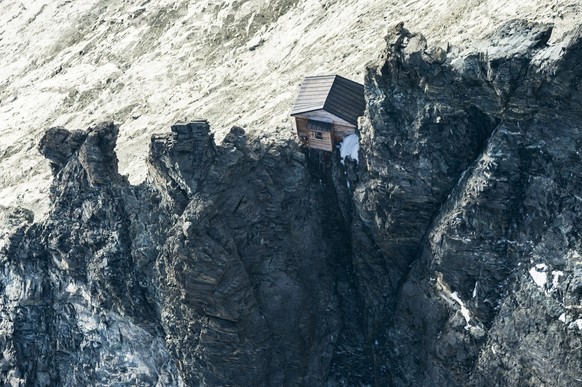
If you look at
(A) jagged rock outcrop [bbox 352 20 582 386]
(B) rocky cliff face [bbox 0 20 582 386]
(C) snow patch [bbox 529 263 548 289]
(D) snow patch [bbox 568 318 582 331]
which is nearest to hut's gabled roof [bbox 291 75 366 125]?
(A) jagged rock outcrop [bbox 352 20 582 386]

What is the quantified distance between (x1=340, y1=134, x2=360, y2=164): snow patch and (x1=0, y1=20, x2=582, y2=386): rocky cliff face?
1.95ft

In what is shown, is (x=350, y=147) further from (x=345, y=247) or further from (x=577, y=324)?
(x=577, y=324)

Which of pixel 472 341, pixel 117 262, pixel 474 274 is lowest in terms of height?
pixel 472 341

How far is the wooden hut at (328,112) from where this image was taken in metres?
39.8

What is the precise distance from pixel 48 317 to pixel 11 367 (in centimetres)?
392

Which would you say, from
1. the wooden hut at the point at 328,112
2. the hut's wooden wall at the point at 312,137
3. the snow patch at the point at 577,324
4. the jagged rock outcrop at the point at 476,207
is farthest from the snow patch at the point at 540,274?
the hut's wooden wall at the point at 312,137

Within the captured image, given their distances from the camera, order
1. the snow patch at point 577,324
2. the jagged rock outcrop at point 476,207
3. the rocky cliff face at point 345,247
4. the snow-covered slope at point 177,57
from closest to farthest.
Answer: the snow patch at point 577,324 → the jagged rock outcrop at point 476,207 → the rocky cliff face at point 345,247 → the snow-covered slope at point 177,57

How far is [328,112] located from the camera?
39.4m

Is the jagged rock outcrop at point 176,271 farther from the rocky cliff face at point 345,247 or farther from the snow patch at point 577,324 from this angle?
the snow patch at point 577,324

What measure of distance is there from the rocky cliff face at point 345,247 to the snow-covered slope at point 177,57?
5.32 m

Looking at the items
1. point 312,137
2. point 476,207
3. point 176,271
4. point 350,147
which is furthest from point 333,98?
point 176,271

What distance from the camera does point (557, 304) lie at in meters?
31.8

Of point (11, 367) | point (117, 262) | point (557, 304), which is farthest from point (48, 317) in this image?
point (557, 304)

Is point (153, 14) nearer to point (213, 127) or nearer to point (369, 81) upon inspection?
point (213, 127)
